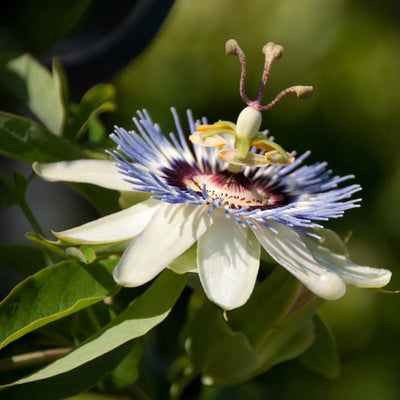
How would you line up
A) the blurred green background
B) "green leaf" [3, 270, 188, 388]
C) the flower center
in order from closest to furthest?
"green leaf" [3, 270, 188, 388] < the flower center < the blurred green background

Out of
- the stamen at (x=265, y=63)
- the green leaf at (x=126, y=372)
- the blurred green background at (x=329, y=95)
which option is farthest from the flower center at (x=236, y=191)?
the blurred green background at (x=329, y=95)

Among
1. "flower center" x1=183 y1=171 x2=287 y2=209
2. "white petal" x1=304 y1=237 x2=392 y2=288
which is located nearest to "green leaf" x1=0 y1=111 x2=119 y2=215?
"flower center" x1=183 y1=171 x2=287 y2=209

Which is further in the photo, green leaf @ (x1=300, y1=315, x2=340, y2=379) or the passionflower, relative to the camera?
green leaf @ (x1=300, y1=315, x2=340, y2=379)

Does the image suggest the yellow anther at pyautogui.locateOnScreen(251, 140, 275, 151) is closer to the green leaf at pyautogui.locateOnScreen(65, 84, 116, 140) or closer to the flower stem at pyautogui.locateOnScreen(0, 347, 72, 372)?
the green leaf at pyautogui.locateOnScreen(65, 84, 116, 140)

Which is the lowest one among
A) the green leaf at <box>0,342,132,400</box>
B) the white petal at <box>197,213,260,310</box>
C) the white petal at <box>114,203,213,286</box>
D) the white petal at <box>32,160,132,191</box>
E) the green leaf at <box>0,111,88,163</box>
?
the green leaf at <box>0,342,132,400</box>

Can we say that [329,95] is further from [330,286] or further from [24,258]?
[330,286]

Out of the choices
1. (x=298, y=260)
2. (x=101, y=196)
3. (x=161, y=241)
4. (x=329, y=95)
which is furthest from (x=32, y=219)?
(x=329, y=95)

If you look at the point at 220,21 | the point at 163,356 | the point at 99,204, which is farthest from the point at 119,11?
the point at 220,21
